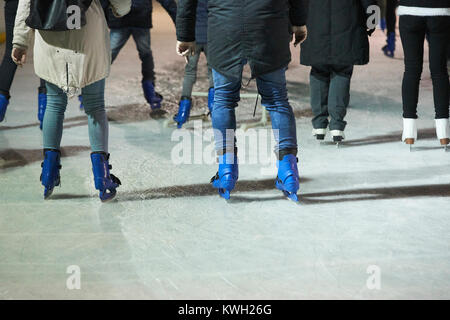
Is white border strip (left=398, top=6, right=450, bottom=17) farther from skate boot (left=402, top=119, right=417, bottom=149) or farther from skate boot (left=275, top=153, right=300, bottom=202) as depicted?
skate boot (left=275, top=153, right=300, bottom=202)

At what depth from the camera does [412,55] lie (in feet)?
16.7

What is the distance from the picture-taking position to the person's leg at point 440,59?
4.89 meters

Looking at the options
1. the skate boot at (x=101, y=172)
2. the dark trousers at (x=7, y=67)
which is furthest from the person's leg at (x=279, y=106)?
the dark trousers at (x=7, y=67)

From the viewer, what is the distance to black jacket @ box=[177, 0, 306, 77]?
3885mm

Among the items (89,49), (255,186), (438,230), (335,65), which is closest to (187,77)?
(335,65)

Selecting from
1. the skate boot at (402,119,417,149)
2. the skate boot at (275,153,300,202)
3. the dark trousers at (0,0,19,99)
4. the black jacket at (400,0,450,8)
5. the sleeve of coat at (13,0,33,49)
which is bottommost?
the skate boot at (402,119,417,149)

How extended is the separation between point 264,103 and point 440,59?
5.03 ft

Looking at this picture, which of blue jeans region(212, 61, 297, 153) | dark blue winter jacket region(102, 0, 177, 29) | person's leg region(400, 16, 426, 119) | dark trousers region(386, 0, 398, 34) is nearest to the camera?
blue jeans region(212, 61, 297, 153)

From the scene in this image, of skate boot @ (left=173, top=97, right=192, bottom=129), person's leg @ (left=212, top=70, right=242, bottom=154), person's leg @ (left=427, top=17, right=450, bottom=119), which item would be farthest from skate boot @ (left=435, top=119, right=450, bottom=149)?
skate boot @ (left=173, top=97, right=192, bottom=129)

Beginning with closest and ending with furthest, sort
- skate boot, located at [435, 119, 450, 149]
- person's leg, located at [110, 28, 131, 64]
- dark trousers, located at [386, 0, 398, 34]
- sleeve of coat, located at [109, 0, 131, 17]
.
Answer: sleeve of coat, located at [109, 0, 131, 17] < skate boot, located at [435, 119, 450, 149] < person's leg, located at [110, 28, 131, 64] < dark trousers, located at [386, 0, 398, 34]

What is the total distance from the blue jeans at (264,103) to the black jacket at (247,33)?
8 cm

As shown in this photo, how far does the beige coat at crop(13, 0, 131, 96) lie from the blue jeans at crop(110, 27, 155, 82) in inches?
90.1

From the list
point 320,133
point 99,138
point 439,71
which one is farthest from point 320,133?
point 99,138

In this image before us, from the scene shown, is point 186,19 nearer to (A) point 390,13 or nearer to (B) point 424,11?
(B) point 424,11
